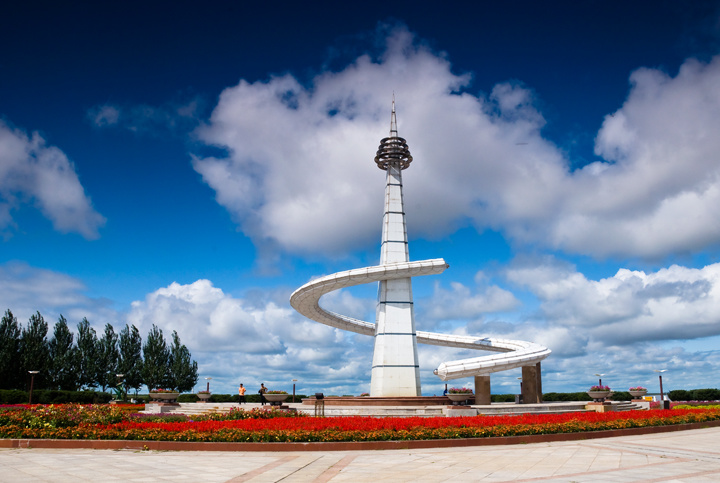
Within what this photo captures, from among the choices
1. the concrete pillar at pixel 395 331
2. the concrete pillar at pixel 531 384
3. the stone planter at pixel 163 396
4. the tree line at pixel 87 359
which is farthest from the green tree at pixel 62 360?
the concrete pillar at pixel 531 384

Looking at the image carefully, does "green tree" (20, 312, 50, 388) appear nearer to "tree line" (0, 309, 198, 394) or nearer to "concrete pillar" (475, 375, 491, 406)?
"tree line" (0, 309, 198, 394)

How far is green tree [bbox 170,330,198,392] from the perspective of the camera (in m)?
54.2

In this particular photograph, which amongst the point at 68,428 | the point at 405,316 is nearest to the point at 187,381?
the point at 405,316

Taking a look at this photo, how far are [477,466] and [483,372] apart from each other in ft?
53.1

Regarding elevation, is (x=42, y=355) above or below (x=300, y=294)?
below

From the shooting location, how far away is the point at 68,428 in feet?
53.1

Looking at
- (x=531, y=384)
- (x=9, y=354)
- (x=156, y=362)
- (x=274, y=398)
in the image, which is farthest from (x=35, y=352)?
(x=531, y=384)

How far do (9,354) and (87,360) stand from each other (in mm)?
6613

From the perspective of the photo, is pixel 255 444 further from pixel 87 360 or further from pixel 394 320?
pixel 87 360

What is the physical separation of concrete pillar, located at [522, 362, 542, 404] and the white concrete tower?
818 cm

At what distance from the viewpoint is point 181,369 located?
54.5 metres

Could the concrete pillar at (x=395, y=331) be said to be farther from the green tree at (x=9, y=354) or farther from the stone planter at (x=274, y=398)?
the green tree at (x=9, y=354)

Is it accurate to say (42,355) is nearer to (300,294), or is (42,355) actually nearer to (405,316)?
(300,294)

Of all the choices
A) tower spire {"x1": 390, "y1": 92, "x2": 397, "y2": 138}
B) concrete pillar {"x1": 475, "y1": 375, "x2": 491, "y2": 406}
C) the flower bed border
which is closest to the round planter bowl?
the flower bed border
